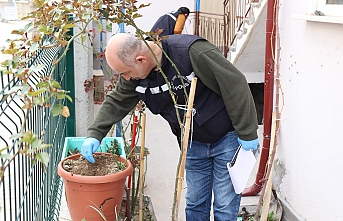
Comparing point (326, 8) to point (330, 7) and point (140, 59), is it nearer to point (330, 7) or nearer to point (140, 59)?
point (330, 7)

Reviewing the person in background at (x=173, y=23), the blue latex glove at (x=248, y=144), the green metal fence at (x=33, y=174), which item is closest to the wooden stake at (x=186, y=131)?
the blue latex glove at (x=248, y=144)

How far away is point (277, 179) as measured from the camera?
12.0ft

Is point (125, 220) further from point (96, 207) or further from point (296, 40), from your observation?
point (296, 40)

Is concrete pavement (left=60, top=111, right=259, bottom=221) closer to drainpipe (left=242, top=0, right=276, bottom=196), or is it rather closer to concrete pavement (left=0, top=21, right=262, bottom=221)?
concrete pavement (left=0, top=21, right=262, bottom=221)

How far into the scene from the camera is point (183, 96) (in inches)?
101

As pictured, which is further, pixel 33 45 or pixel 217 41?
pixel 217 41

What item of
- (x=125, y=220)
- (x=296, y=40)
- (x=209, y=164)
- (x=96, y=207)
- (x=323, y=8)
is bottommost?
(x=125, y=220)

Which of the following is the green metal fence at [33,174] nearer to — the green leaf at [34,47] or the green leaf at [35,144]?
the green leaf at [34,47]

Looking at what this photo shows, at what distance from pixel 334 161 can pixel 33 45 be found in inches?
81.9

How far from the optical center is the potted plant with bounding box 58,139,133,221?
2.88 m

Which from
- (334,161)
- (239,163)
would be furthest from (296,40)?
(239,163)

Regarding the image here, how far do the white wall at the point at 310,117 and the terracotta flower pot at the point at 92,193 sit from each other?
1.33m

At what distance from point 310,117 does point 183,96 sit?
1.10 m

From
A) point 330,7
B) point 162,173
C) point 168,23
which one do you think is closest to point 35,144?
point 330,7
